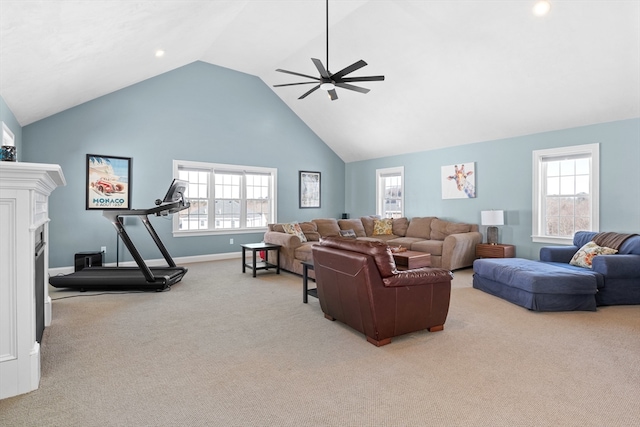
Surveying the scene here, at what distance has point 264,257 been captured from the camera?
650 centimetres

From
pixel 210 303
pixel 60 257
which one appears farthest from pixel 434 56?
pixel 60 257

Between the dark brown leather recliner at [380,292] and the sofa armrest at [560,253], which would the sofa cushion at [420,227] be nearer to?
the sofa armrest at [560,253]

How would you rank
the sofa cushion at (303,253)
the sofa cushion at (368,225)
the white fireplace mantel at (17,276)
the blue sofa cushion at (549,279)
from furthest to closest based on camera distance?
the sofa cushion at (368,225)
the sofa cushion at (303,253)
the blue sofa cushion at (549,279)
the white fireplace mantel at (17,276)

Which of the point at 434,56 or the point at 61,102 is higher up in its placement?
the point at 434,56

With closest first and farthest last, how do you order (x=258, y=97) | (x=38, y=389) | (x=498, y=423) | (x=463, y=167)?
(x=498, y=423)
(x=38, y=389)
(x=463, y=167)
(x=258, y=97)

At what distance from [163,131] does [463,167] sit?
6161 millimetres

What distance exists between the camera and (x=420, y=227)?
7441mm

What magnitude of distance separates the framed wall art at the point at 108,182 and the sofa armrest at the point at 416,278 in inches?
219

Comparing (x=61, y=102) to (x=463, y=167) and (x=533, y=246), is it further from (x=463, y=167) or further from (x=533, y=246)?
(x=533, y=246)

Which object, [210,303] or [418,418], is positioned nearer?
[418,418]

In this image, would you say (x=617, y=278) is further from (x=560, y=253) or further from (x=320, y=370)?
(x=320, y=370)

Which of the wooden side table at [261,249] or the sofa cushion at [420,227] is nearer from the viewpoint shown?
the wooden side table at [261,249]

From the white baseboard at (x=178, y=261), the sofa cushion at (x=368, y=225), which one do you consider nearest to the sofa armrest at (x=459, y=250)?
the sofa cushion at (x=368, y=225)

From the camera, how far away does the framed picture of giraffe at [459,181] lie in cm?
699
